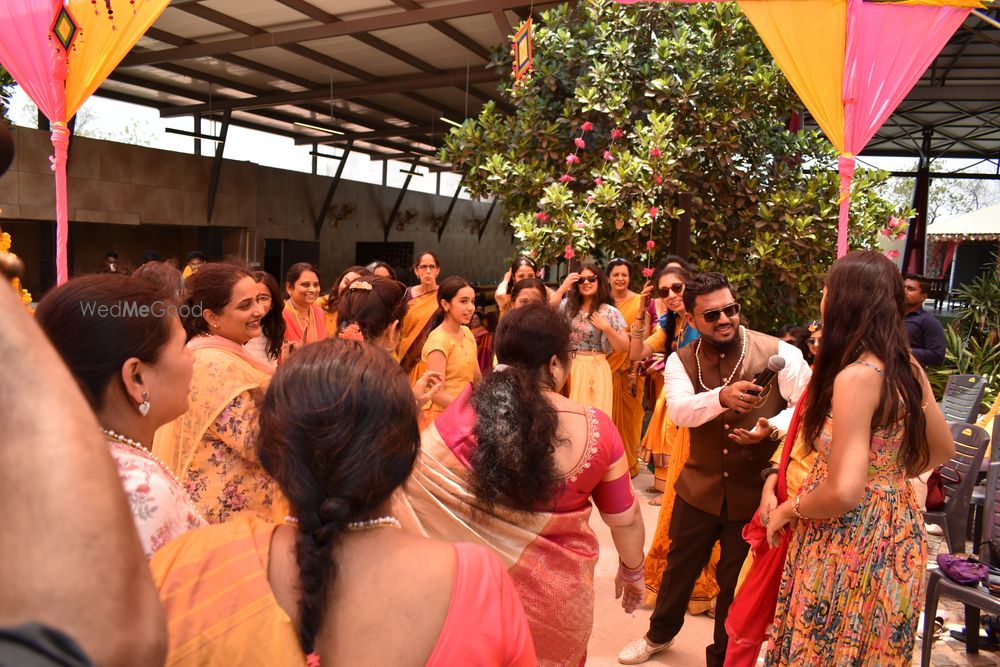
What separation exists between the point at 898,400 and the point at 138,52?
30.7 ft

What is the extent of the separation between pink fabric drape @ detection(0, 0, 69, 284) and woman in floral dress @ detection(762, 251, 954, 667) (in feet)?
A: 11.3

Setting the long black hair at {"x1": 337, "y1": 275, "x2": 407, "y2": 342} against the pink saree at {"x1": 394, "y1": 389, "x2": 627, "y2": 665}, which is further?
the long black hair at {"x1": 337, "y1": 275, "x2": 407, "y2": 342}

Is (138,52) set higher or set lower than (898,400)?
higher

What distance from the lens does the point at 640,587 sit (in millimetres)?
1921

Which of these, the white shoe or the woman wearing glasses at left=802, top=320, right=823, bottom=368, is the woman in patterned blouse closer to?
the white shoe

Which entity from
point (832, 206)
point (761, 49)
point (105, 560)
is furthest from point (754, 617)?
point (761, 49)

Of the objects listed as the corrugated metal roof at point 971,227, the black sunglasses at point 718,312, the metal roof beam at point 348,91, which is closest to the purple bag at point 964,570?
the black sunglasses at point 718,312

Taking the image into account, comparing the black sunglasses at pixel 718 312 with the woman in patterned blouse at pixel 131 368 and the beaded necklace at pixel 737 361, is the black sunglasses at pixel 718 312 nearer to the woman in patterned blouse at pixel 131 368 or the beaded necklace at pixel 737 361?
the beaded necklace at pixel 737 361

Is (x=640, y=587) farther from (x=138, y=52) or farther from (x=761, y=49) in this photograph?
(x=138, y=52)

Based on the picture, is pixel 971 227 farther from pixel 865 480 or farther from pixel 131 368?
pixel 131 368

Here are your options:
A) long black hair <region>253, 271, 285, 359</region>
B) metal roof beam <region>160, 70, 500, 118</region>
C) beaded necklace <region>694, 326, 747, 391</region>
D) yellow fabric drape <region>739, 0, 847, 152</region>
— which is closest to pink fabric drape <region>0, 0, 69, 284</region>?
long black hair <region>253, 271, 285, 359</region>

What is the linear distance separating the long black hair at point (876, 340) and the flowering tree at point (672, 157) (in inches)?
139

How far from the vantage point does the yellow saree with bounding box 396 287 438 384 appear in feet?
12.6

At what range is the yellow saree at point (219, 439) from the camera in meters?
1.89
